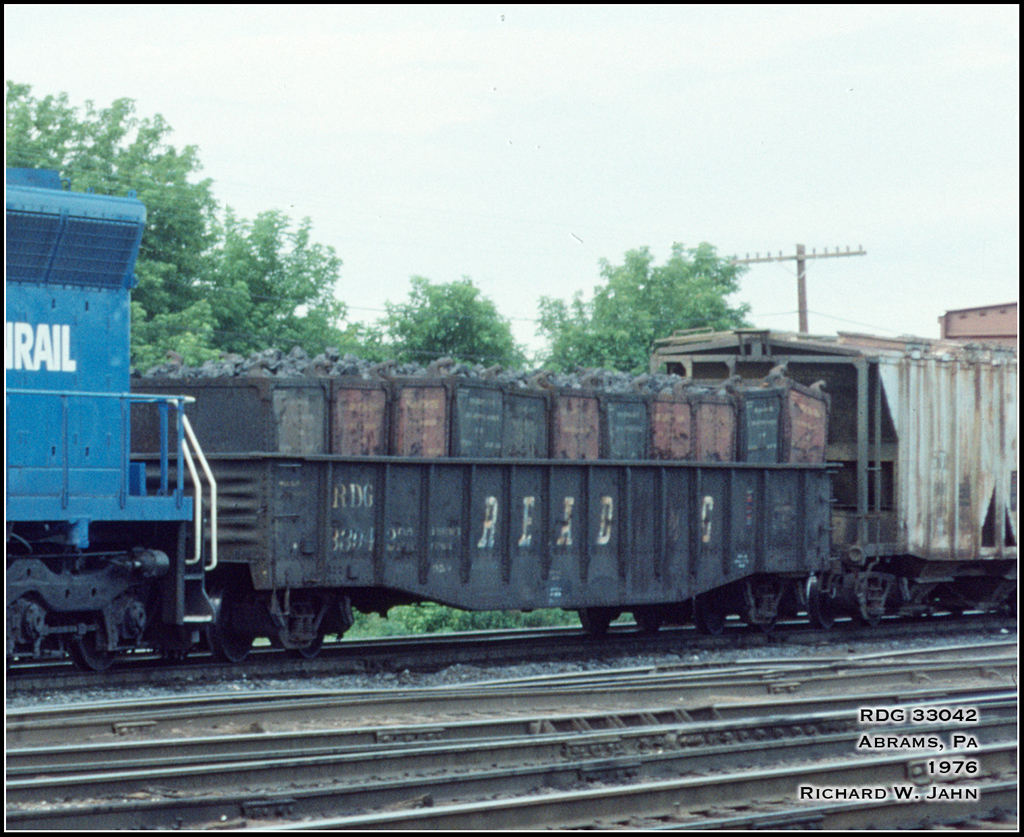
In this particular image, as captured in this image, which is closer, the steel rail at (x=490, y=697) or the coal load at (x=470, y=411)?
the steel rail at (x=490, y=697)

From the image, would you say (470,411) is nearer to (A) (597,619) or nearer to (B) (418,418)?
(B) (418,418)

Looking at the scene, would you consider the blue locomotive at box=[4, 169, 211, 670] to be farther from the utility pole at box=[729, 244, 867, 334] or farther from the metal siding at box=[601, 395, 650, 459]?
the utility pole at box=[729, 244, 867, 334]

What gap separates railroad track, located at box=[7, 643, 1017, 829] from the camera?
691 centimetres

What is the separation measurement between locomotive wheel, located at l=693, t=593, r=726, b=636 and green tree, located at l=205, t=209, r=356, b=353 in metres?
22.3

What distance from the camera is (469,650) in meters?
14.0

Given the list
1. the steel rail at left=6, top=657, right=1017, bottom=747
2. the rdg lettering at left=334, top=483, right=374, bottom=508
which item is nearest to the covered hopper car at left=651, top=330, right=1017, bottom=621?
the steel rail at left=6, top=657, right=1017, bottom=747

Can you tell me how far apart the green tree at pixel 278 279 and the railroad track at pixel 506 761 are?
27.8 meters

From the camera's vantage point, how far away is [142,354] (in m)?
31.0

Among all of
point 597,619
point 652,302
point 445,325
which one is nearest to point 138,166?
point 445,325

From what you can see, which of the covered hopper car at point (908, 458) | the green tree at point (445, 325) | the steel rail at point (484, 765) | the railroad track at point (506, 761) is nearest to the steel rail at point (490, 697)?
the railroad track at point (506, 761)

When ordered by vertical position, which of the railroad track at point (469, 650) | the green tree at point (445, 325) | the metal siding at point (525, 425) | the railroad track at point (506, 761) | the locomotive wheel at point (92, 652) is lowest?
the railroad track at point (469, 650)

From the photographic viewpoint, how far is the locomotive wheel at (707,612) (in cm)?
1647

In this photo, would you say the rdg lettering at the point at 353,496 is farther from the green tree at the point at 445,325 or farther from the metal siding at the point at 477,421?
the green tree at the point at 445,325

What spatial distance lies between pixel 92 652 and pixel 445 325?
961 inches
